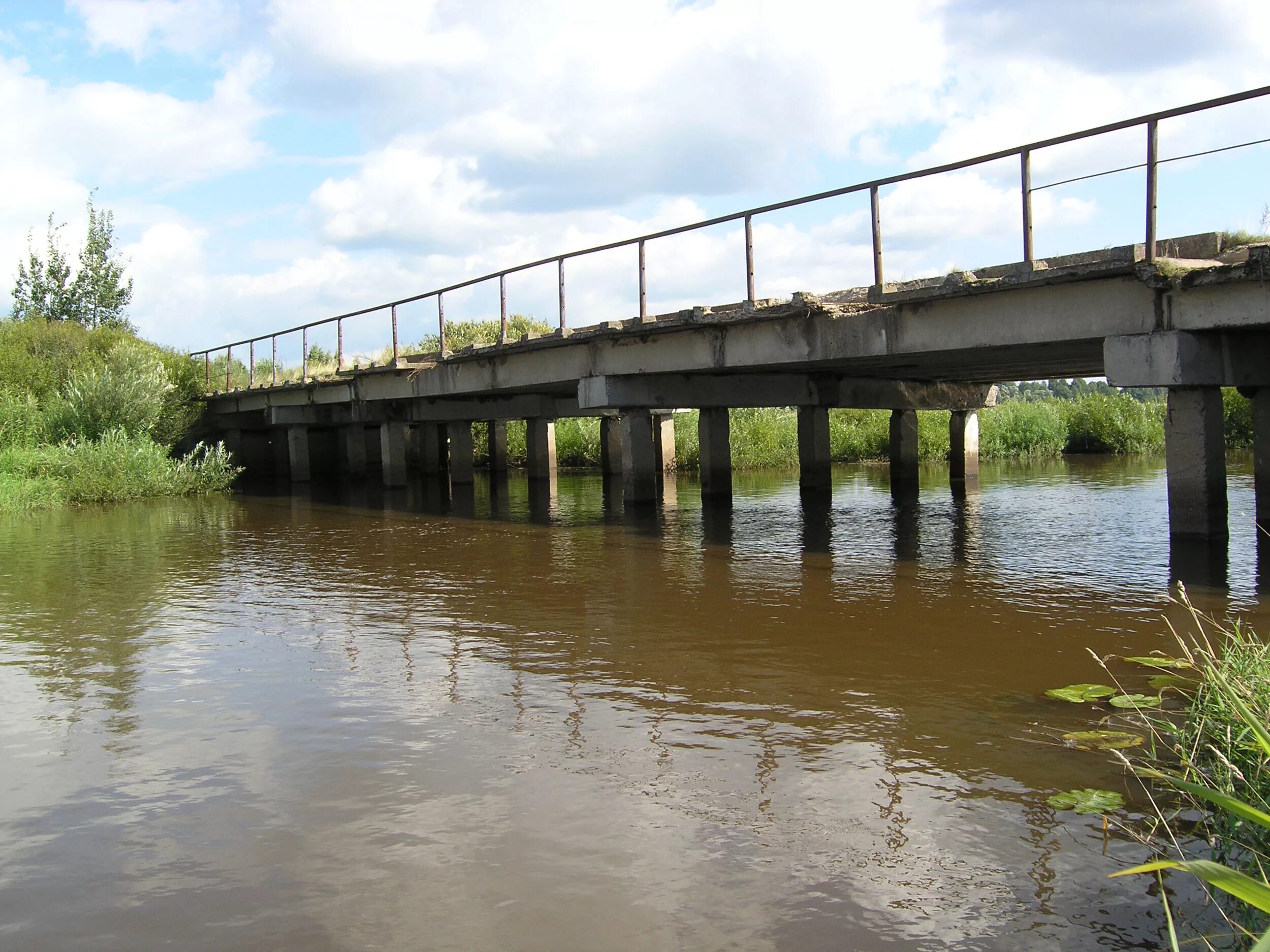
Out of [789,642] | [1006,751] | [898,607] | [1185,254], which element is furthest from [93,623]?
[1185,254]

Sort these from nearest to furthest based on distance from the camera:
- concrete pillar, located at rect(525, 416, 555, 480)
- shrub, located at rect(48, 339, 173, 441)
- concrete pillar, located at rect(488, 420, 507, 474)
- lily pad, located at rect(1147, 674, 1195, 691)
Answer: lily pad, located at rect(1147, 674, 1195, 691), shrub, located at rect(48, 339, 173, 441), concrete pillar, located at rect(525, 416, 555, 480), concrete pillar, located at rect(488, 420, 507, 474)

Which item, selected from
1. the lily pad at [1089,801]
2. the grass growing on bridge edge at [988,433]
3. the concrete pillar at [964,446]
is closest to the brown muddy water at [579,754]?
the lily pad at [1089,801]

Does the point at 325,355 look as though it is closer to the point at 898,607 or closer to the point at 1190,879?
the point at 898,607

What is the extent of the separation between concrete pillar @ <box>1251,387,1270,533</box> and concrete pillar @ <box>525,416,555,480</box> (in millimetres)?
18824

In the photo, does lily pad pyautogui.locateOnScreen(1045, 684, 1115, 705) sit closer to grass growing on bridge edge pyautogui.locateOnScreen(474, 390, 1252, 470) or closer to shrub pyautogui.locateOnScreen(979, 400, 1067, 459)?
grass growing on bridge edge pyautogui.locateOnScreen(474, 390, 1252, 470)

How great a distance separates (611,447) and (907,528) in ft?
50.0

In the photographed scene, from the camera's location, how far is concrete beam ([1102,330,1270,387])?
11477 mm

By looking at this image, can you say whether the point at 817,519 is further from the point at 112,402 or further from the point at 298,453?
the point at 298,453

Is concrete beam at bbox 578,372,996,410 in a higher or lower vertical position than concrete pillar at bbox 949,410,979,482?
higher

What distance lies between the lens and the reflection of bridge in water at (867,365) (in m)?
11.6

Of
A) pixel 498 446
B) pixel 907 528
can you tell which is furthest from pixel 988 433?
pixel 907 528

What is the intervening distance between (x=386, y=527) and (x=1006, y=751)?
589 inches

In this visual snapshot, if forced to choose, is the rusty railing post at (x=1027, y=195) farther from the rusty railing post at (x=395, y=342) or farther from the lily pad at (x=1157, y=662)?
the rusty railing post at (x=395, y=342)

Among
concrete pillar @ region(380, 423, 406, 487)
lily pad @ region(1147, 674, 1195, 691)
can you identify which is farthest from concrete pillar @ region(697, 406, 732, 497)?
lily pad @ region(1147, 674, 1195, 691)
